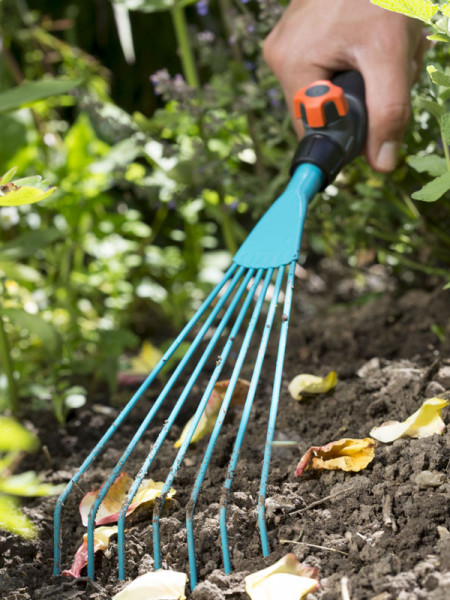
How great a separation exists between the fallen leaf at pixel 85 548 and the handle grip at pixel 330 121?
73 centimetres

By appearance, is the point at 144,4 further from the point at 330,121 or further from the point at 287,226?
the point at 287,226

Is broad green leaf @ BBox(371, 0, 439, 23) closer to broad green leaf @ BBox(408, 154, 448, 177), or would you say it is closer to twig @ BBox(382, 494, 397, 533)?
broad green leaf @ BBox(408, 154, 448, 177)

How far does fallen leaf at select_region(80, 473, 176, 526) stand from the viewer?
3.44ft

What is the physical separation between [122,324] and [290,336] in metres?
0.60

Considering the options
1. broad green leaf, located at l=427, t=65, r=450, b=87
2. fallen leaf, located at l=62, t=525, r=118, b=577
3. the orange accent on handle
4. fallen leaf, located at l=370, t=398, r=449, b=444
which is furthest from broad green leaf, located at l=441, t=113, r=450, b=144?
fallen leaf, located at l=62, t=525, r=118, b=577

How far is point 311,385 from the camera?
1265 millimetres

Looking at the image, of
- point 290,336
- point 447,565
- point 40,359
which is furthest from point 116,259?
point 447,565

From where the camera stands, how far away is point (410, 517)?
0.91 meters

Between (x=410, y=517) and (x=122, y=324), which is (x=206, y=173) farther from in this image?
(x=410, y=517)

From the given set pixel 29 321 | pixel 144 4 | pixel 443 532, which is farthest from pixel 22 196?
pixel 144 4

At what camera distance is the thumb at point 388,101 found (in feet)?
4.15

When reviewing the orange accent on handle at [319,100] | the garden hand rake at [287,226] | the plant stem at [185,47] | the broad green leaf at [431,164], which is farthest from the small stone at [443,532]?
the plant stem at [185,47]

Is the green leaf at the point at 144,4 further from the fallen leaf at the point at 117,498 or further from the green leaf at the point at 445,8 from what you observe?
the fallen leaf at the point at 117,498

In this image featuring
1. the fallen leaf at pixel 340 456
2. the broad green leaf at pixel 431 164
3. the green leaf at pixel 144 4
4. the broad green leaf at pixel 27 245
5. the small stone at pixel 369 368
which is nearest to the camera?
the fallen leaf at pixel 340 456
